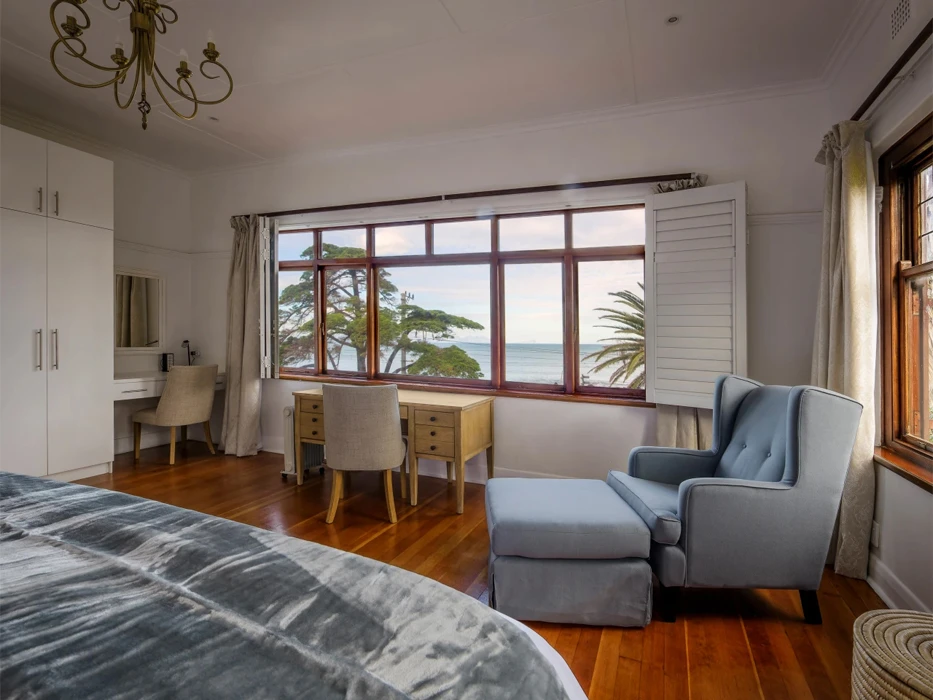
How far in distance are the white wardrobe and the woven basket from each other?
14.8ft

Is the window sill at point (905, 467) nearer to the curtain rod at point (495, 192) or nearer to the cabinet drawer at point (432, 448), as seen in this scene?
the curtain rod at point (495, 192)

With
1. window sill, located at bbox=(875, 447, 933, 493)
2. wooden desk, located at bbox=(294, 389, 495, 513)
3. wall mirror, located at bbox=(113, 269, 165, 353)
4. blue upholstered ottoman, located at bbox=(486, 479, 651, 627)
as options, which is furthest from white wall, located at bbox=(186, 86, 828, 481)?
blue upholstered ottoman, located at bbox=(486, 479, 651, 627)

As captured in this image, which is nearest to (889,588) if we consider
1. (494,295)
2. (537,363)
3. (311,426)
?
(537,363)

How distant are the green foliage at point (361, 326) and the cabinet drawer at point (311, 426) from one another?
0.86 metres

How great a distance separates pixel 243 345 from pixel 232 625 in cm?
426

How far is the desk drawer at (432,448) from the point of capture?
3232 mm

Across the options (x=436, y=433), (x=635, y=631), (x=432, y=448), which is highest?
(x=436, y=433)

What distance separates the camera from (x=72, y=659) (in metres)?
0.63

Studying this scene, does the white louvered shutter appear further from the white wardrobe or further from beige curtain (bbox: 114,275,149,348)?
beige curtain (bbox: 114,275,149,348)

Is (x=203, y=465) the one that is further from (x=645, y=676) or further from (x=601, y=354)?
(x=645, y=676)

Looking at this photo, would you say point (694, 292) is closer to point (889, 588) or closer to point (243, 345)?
point (889, 588)

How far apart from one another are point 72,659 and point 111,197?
4217 mm

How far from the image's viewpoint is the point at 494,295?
3.86m

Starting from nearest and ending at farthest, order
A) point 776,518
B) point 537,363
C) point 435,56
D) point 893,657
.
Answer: point 893,657
point 776,518
point 435,56
point 537,363
